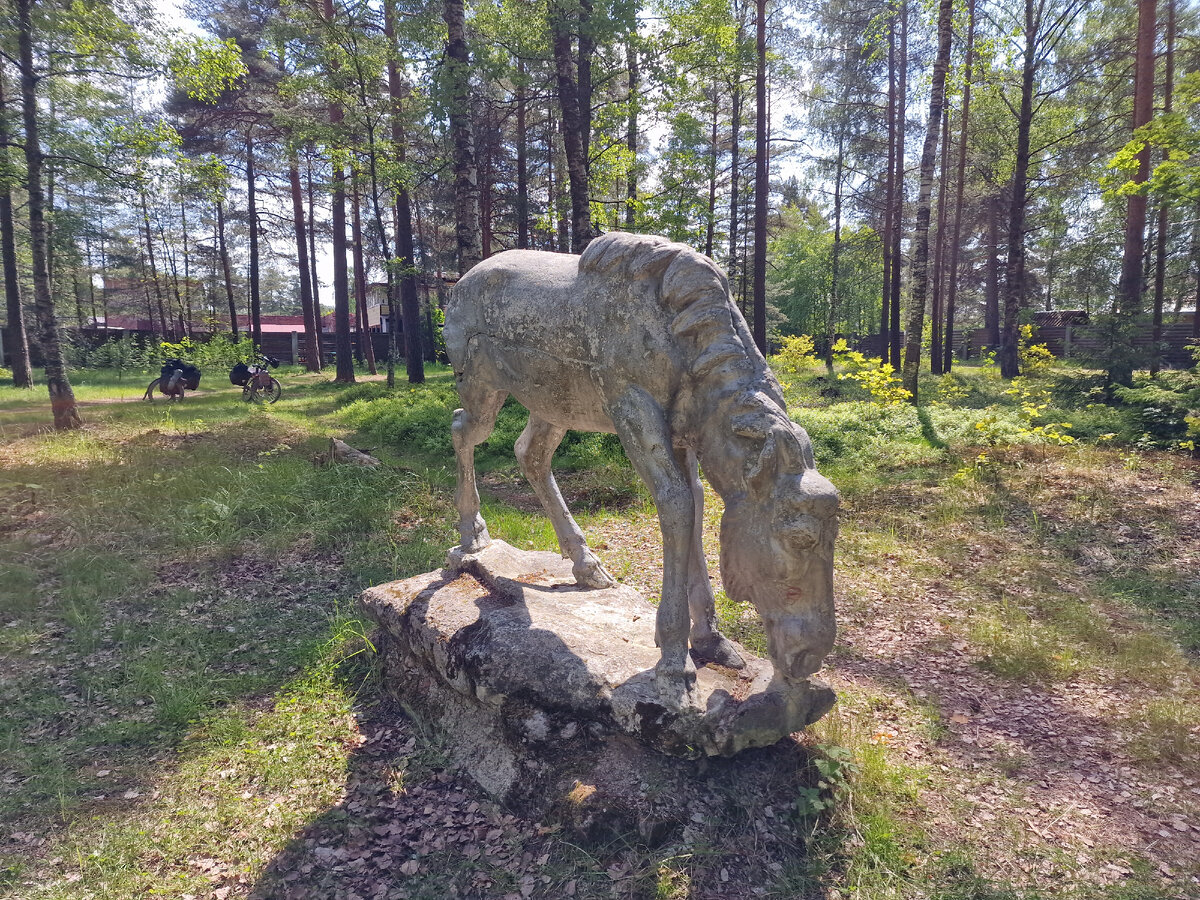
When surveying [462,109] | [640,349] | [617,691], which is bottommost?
[617,691]

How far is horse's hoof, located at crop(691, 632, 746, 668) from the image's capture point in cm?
314

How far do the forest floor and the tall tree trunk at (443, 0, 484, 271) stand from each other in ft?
14.4

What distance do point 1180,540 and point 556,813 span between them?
252 inches

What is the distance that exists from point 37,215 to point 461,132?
22.1ft

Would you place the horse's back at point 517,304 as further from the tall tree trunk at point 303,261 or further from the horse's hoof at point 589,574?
the tall tree trunk at point 303,261

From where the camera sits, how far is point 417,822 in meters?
2.87

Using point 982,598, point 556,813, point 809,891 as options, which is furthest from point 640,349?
point 982,598

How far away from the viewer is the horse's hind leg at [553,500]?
4.04 m

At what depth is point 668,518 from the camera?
280 centimetres

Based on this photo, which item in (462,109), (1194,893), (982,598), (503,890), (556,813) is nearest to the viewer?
(1194,893)

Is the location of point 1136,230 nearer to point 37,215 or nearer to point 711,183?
point 711,183

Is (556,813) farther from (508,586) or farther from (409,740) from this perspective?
(508,586)

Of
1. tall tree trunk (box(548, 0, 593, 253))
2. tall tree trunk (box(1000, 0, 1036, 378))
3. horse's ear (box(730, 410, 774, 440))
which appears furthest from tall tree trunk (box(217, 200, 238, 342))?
horse's ear (box(730, 410, 774, 440))

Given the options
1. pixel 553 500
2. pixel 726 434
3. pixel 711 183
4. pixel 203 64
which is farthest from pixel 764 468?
pixel 711 183
